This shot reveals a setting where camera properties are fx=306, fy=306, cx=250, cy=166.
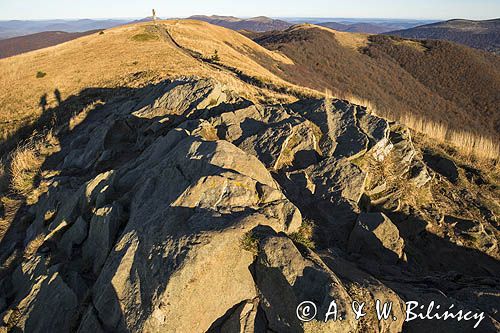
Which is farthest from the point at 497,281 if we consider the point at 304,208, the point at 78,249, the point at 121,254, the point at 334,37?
the point at 334,37

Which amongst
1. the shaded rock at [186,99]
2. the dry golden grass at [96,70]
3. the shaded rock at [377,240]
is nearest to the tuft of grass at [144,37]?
the dry golden grass at [96,70]

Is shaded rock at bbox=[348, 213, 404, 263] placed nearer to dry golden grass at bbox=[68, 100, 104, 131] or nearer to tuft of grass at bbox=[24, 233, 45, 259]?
tuft of grass at bbox=[24, 233, 45, 259]

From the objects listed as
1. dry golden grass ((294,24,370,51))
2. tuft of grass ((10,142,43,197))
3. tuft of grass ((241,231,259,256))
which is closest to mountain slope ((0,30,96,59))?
dry golden grass ((294,24,370,51))

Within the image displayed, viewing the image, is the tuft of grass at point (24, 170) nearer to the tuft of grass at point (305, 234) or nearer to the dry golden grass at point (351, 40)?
the tuft of grass at point (305, 234)

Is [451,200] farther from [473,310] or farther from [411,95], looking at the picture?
[411,95]

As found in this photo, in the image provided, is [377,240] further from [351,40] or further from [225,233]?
[351,40]
